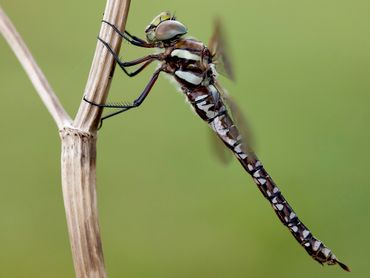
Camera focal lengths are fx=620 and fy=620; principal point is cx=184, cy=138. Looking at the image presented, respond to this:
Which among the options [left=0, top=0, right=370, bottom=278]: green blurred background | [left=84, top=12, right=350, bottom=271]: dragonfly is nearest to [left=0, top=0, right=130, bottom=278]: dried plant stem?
[left=84, top=12, right=350, bottom=271]: dragonfly

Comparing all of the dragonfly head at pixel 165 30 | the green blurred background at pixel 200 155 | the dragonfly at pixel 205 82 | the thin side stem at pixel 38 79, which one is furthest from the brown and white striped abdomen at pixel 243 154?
the green blurred background at pixel 200 155

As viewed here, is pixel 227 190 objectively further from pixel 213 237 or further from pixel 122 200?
pixel 122 200

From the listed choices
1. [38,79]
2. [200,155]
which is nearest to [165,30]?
[38,79]

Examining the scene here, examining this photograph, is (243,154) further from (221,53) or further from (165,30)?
(165,30)

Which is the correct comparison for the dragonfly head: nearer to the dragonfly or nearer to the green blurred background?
the dragonfly

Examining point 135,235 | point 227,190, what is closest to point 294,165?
point 227,190

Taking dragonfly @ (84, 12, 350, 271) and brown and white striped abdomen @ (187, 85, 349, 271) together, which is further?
brown and white striped abdomen @ (187, 85, 349, 271)
